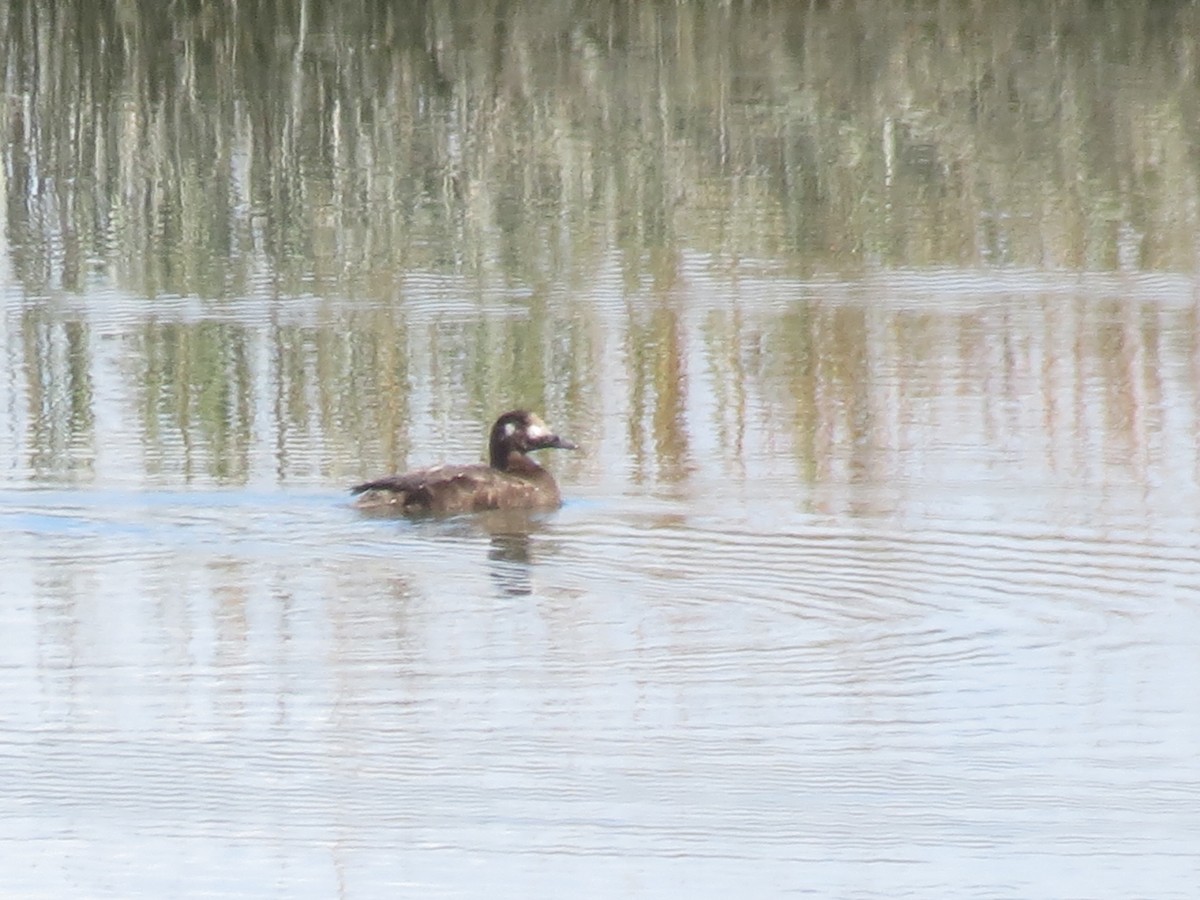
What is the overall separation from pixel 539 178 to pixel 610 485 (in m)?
6.22

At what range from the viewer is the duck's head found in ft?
29.8

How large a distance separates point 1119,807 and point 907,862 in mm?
550

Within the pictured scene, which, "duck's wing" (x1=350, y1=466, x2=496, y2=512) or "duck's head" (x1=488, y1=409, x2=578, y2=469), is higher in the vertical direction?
"duck's head" (x1=488, y1=409, x2=578, y2=469)

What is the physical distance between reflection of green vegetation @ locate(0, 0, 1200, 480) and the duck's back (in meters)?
0.44

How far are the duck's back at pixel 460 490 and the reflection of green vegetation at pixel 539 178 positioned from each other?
0.44 metres

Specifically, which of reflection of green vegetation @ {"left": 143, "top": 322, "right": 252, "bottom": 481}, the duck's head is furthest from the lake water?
the duck's head

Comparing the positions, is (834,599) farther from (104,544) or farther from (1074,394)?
(1074,394)

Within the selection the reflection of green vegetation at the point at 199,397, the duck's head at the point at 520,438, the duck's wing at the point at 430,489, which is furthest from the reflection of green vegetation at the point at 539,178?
the duck's wing at the point at 430,489

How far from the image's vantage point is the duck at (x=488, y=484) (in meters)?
8.61

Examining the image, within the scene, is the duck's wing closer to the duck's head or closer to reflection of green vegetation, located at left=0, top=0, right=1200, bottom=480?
the duck's head

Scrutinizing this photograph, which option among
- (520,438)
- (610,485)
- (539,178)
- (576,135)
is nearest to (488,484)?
(520,438)

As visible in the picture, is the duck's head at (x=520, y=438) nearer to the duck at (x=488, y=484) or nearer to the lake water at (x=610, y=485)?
the duck at (x=488, y=484)

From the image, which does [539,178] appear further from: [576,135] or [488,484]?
[488,484]

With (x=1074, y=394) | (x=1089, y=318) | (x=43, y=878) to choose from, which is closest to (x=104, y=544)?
(x=43, y=878)
